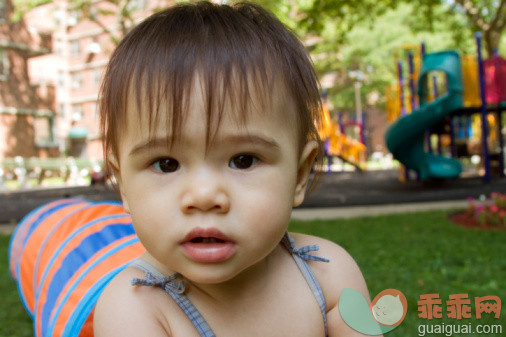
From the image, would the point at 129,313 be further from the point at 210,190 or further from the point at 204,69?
the point at 204,69

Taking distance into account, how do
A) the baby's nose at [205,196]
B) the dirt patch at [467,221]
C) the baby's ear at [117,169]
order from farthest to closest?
the dirt patch at [467,221] → the baby's ear at [117,169] → the baby's nose at [205,196]

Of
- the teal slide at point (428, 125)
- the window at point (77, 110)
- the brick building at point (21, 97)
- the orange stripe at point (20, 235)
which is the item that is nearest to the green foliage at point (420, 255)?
the orange stripe at point (20, 235)

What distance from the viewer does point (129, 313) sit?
3.51ft

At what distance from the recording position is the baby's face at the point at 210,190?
0.96m

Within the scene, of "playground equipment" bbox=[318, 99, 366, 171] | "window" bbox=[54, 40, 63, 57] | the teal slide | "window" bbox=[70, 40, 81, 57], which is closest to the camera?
the teal slide

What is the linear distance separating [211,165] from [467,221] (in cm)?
510

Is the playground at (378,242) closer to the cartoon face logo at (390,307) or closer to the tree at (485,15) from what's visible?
the cartoon face logo at (390,307)

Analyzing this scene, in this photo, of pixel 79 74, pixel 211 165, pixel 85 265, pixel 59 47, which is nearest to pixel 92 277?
pixel 85 265

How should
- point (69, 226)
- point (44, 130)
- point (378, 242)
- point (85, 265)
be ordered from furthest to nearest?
point (44, 130) < point (378, 242) < point (69, 226) < point (85, 265)

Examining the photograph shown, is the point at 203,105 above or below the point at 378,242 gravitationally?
above

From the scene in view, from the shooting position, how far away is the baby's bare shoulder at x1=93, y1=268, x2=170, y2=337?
1.06 m

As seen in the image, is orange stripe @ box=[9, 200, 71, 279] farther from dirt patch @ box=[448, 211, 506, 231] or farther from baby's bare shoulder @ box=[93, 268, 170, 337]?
dirt patch @ box=[448, 211, 506, 231]
